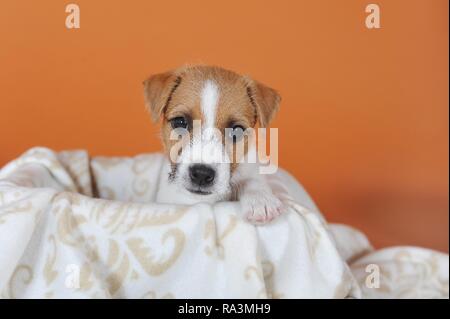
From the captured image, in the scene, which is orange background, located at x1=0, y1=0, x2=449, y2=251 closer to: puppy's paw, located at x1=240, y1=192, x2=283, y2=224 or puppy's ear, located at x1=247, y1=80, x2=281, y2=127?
puppy's ear, located at x1=247, y1=80, x2=281, y2=127

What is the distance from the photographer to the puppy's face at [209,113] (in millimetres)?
1909

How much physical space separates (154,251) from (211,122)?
0.47 metres

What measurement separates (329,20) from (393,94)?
0.67 m

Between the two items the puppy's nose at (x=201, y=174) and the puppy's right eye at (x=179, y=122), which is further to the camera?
the puppy's right eye at (x=179, y=122)

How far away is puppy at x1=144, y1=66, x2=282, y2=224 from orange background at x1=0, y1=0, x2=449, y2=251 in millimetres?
65

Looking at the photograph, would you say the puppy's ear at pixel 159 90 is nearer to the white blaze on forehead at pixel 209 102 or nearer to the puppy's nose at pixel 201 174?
the white blaze on forehead at pixel 209 102

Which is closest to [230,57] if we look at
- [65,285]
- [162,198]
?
[162,198]

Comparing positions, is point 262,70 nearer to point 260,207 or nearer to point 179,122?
point 179,122

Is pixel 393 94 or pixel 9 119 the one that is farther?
pixel 393 94

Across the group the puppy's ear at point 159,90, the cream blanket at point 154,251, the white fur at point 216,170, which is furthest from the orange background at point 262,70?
the cream blanket at point 154,251

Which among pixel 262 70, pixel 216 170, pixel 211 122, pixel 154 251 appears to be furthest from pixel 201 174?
pixel 262 70

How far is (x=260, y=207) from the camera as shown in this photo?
1932 mm

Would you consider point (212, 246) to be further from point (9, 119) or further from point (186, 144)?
A: point (9, 119)

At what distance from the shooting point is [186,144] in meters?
1.93
